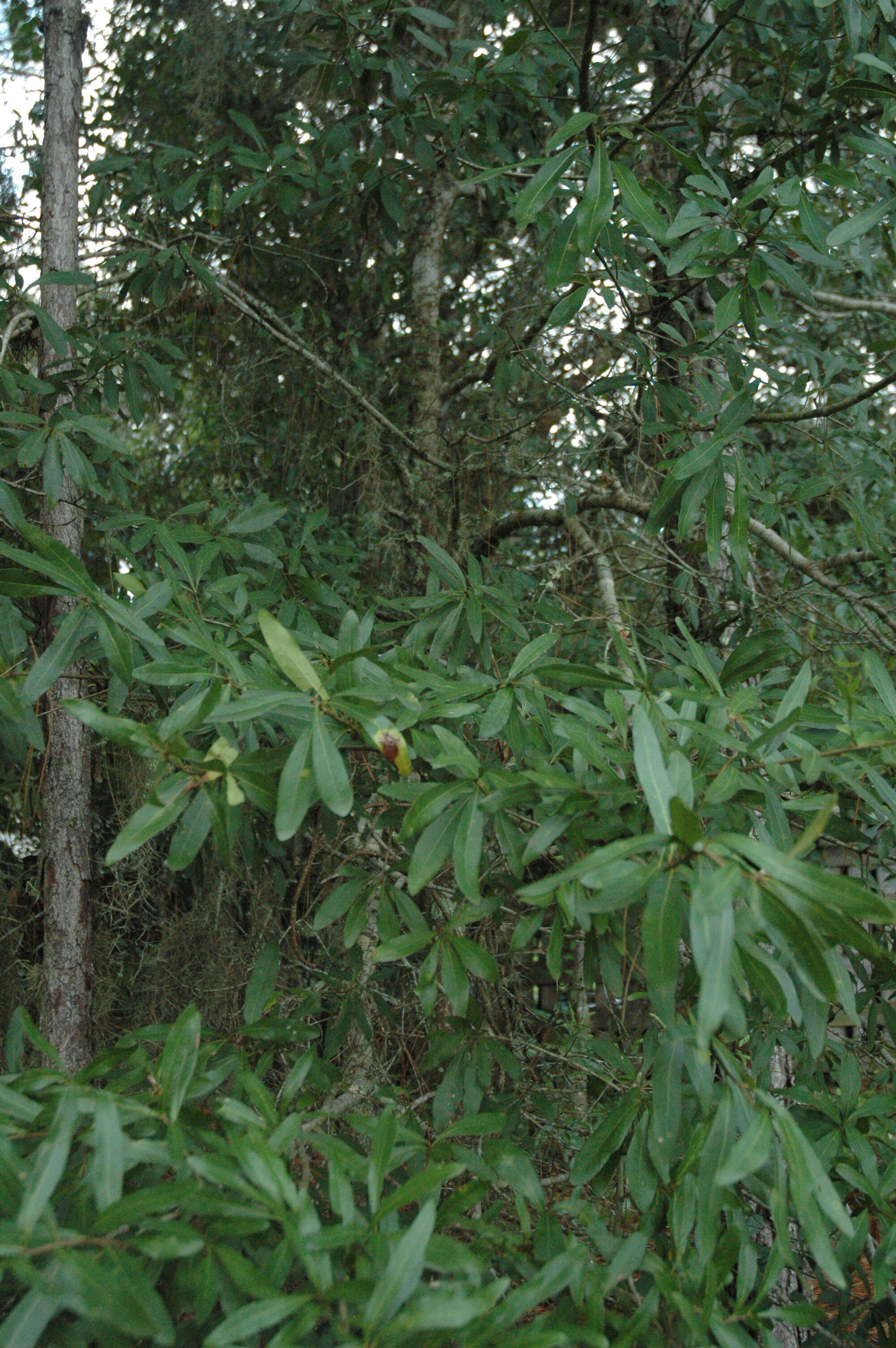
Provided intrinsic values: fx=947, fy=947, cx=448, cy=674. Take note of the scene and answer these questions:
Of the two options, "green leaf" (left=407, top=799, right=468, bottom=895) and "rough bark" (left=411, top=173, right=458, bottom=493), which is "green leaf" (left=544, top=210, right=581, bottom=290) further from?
"rough bark" (left=411, top=173, right=458, bottom=493)

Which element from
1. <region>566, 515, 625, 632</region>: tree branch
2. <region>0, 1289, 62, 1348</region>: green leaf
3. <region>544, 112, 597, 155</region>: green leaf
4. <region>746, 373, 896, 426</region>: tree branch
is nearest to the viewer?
<region>0, 1289, 62, 1348</region>: green leaf

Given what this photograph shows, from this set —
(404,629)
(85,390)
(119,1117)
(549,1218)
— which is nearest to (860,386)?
(404,629)

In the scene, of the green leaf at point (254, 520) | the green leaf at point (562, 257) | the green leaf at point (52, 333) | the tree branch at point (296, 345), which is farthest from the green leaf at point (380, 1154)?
the tree branch at point (296, 345)

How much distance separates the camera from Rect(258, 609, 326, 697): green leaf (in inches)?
35.4

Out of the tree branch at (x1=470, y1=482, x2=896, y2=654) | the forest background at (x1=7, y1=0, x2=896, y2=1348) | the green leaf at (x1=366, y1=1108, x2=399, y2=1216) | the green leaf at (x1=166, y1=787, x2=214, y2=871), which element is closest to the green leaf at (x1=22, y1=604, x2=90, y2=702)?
the forest background at (x1=7, y1=0, x2=896, y2=1348)

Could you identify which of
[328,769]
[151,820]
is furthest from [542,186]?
[151,820]

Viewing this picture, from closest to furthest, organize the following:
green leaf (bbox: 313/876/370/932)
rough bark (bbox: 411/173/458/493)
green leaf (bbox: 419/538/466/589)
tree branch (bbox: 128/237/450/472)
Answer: green leaf (bbox: 313/876/370/932) < green leaf (bbox: 419/538/466/589) < tree branch (bbox: 128/237/450/472) < rough bark (bbox: 411/173/458/493)

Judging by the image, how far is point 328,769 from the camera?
0.89 meters

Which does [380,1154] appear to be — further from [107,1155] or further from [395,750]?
[395,750]

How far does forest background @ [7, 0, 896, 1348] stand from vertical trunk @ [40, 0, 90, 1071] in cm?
1

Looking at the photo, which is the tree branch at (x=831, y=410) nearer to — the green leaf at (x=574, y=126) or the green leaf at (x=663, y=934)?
the green leaf at (x=574, y=126)

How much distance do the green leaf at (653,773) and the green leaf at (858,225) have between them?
2.83ft

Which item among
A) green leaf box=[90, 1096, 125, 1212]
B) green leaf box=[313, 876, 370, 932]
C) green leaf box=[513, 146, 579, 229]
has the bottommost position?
green leaf box=[90, 1096, 125, 1212]

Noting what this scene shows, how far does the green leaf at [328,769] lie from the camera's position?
2.87 feet
